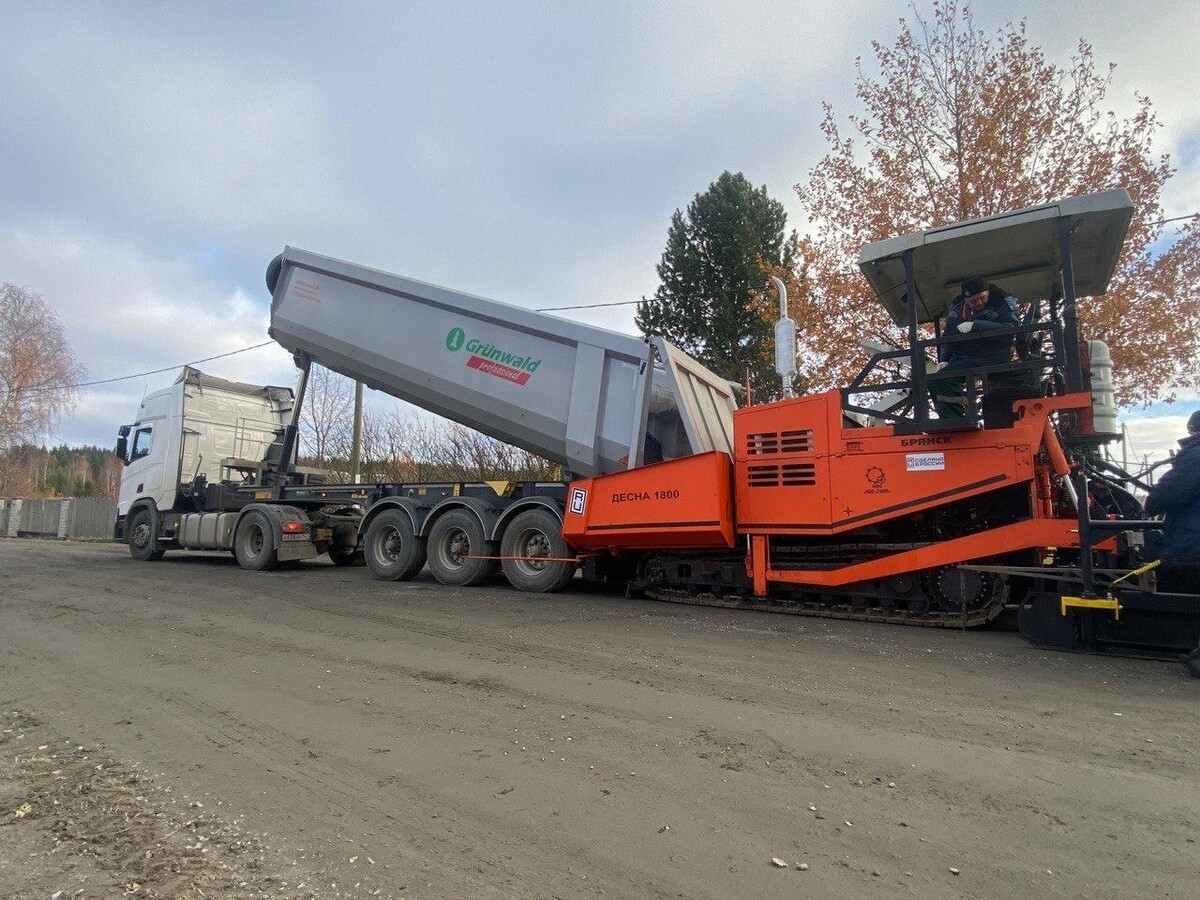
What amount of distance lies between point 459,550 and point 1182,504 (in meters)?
8.02

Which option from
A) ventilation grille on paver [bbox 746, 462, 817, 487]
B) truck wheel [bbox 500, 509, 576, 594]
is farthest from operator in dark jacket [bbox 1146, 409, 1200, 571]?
truck wheel [bbox 500, 509, 576, 594]

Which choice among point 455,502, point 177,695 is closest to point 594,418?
point 455,502

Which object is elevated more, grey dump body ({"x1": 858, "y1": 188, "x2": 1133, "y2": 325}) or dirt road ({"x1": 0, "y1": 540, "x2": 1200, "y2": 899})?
grey dump body ({"x1": 858, "y1": 188, "x2": 1133, "y2": 325})

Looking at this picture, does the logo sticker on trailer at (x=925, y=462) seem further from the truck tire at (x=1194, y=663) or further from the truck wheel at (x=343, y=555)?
the truck wheel at (x=343, y=555)

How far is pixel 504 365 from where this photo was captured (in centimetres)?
918

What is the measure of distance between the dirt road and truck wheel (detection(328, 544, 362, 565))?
643 centimetres

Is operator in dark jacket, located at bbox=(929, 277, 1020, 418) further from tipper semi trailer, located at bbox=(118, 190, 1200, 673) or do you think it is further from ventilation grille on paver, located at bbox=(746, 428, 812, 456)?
ventilation grille on paver, located at bbox=(746, 428, 812, 456)

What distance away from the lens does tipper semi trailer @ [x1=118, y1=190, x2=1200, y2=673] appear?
578 centimetres

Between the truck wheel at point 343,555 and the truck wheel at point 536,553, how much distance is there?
4.83 metres

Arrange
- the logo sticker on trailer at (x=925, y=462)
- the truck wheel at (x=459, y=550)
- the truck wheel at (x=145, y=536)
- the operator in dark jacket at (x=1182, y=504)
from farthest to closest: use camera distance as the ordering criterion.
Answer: the truck wheel at (x=145, y=536) → the truck wheel at (x=459, y=550) → the logo sticker on trailer at (x=925, y=462) → the operator in dark jacket at (x=1182, y=504)

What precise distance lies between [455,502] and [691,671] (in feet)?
18.4

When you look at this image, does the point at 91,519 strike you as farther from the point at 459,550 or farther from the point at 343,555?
the point at 459,550

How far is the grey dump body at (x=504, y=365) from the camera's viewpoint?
823 cm

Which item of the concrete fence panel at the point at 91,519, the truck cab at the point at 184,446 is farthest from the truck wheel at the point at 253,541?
the concrete fence panel at the point at 91,519
